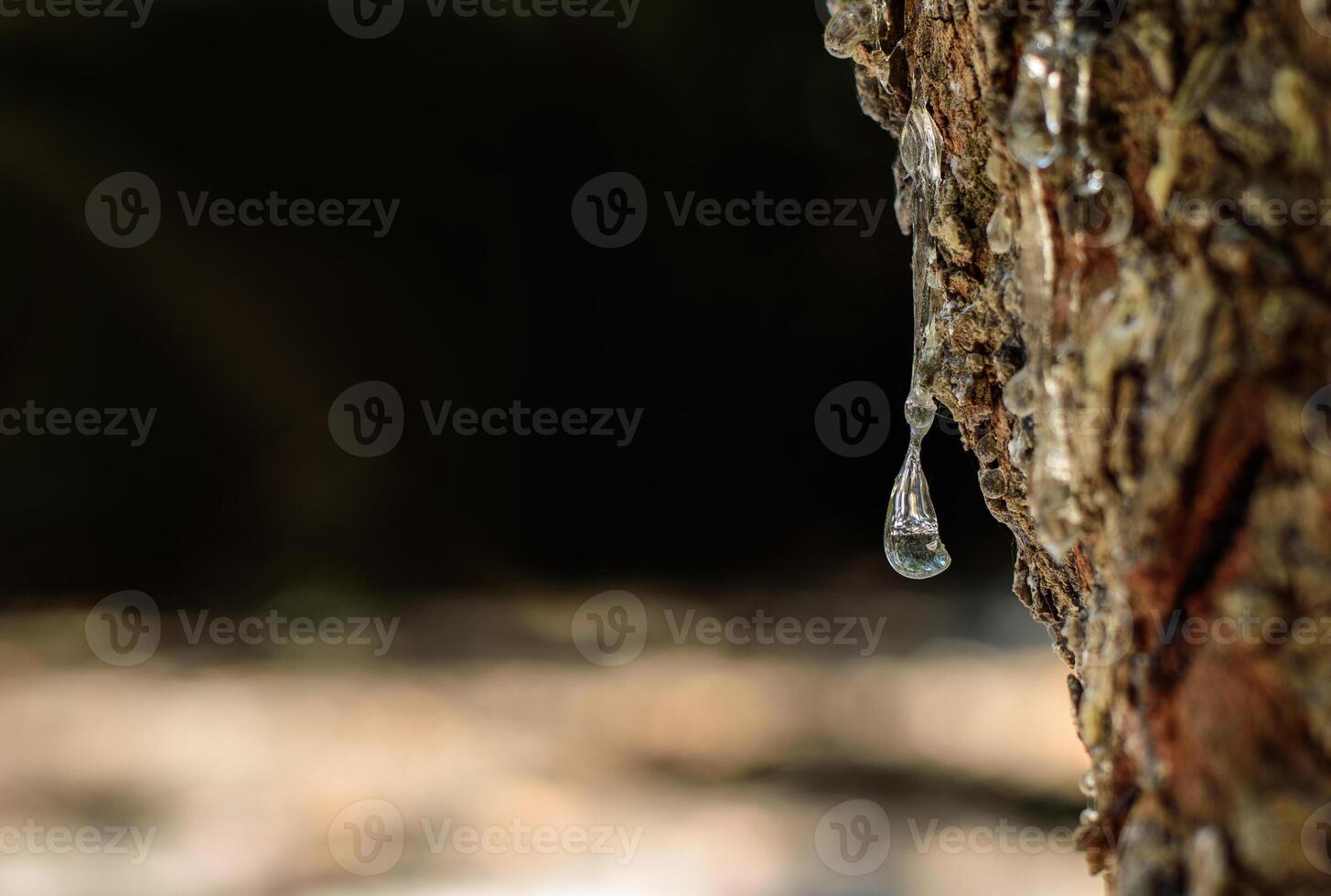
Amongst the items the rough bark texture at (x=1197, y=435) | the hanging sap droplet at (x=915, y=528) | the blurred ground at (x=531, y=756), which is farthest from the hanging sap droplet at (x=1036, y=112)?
the blurred ground at (x=531, y=756)

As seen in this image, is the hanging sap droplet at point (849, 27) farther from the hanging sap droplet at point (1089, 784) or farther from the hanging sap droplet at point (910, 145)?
the hanging sap droplet at point (1089, 784)

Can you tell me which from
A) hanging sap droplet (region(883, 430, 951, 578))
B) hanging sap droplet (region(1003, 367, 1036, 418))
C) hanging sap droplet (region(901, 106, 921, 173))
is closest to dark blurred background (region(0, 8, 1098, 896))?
hanging sap droplet (region(883, 430, 951, 578))

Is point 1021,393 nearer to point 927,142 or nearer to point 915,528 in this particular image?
point 927,142

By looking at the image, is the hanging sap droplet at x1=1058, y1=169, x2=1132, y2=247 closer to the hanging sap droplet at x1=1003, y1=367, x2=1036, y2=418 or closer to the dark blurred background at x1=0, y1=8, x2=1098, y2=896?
the hanging sap droplet at x1=1003, y1=367, x2=1036, y2=418

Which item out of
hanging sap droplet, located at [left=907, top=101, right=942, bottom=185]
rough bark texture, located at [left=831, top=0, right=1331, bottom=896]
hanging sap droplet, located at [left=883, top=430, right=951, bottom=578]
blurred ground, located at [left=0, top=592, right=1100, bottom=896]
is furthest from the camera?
blurred ground, located at [left=0, top=592, right=1100, bottom=896]

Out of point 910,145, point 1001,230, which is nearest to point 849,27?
point 910,145

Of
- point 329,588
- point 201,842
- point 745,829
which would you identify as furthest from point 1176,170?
point 329,588
